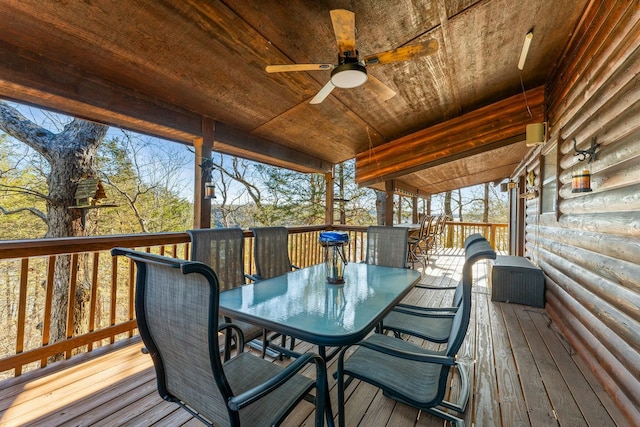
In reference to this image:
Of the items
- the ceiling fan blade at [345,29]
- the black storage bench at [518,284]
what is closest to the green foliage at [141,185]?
the ceiling fan blade at [345,29]

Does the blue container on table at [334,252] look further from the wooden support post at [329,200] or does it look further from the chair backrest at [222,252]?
the wooden support post at [329,200]

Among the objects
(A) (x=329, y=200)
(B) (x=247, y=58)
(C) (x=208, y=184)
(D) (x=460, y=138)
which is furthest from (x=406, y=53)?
(A) (x=329, y=200)

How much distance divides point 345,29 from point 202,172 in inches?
90.7

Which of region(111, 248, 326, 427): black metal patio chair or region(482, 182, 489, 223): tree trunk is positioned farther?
region(482, 182, 489, 223): tree trunk

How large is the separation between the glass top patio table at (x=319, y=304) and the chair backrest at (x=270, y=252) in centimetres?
45

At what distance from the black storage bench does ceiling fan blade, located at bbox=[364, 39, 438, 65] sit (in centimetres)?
292

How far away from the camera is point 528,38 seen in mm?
2529

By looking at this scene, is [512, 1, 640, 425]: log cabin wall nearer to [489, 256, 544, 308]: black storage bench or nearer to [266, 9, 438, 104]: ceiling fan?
[489, 256, 544, 308]: black storage bench

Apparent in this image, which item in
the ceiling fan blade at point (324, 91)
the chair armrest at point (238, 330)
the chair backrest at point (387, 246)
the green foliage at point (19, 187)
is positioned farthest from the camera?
the green foliage at point (19, 187)

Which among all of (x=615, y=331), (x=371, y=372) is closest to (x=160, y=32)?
(x=371, y=372)

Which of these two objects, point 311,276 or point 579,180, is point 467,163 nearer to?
point 579,180

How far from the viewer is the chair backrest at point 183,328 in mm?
899

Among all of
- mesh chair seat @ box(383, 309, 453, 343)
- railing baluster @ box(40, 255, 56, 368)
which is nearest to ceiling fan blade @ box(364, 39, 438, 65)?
mesh chair seat @ box(383, 309, 453, 343)

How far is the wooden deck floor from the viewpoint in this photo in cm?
171
